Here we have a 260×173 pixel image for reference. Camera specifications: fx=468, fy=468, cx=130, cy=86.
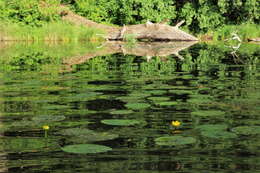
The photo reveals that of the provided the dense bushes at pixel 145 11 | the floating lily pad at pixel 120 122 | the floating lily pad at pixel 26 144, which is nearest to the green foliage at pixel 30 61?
the floating lily pad at pixel 120 122

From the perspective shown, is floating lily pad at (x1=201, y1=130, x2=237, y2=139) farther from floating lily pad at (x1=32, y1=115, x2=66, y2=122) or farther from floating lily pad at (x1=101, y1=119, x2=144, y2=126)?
floating lily pad at (x1=32, y1=115, x2=66, y2=122)

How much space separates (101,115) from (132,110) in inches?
21.6

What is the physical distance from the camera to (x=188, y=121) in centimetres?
612

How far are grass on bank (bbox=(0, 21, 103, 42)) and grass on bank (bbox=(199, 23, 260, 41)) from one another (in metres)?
7.71

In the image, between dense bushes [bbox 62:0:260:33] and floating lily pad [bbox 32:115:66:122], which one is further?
dense bushes [bbox 62:0:260:33]

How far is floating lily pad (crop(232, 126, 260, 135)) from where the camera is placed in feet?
17.8

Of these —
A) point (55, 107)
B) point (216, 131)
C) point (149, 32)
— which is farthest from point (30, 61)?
point (149, 32)

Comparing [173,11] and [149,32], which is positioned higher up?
[173,11]

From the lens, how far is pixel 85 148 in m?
4.75

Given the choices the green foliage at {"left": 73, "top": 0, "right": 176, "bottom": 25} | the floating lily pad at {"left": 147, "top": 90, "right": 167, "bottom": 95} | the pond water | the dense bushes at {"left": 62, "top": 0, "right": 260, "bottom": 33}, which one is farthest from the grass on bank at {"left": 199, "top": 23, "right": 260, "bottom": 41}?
the floating lily pad at {"left": 147, "top": 90, "right": 167, "bottom": 95}

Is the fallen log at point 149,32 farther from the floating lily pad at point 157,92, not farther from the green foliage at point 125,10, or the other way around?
the floating lily pad at point 157,92

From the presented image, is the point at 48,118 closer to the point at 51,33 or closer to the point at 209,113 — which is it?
the point at 209,113

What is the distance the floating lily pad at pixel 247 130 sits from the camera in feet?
17.8

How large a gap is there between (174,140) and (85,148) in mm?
995
